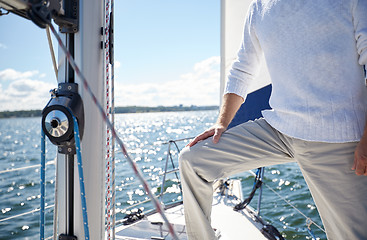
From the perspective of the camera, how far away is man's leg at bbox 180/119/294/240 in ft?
3.07

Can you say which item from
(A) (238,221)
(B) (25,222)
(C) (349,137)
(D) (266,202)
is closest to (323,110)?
(C) (349,137)

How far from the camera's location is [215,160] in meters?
0.96

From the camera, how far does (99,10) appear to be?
3.18ft

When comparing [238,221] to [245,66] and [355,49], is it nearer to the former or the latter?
[245,66]

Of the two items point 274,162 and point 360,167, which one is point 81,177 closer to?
point 274,162

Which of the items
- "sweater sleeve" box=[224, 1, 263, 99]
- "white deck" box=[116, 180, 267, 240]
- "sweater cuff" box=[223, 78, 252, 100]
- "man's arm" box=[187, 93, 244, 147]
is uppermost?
"sweater sleeve" box=[224, 1, 263, 99]

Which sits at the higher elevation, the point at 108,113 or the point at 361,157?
the point at 108,113

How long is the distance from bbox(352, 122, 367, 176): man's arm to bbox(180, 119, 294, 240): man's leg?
0.67 feet

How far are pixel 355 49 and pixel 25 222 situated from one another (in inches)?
184

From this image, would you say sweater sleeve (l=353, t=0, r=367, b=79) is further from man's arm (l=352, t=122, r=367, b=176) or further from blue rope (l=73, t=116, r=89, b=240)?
blue rope (l=73, t=116, r=89, b=240)

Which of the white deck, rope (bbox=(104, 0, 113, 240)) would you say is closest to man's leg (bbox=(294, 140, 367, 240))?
rope (bbox=(104, 0, 113, 240))

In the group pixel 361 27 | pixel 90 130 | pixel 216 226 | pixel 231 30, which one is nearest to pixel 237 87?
pixel 361 27

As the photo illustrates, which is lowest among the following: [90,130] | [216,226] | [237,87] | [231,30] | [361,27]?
[216,226]

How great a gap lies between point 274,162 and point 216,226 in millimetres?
772
